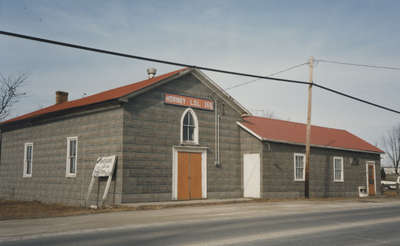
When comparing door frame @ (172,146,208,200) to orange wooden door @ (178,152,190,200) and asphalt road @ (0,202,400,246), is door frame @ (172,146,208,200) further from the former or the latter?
asphalt road @ (0,202,400,246)

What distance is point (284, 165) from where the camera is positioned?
24062 millimetres

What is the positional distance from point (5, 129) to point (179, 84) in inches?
566

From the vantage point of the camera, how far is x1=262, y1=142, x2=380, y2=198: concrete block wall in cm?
2315

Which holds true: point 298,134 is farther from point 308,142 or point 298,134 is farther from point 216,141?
point 216,141

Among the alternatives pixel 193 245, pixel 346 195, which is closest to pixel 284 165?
pixel 346 195

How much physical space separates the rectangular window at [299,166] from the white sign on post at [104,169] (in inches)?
463

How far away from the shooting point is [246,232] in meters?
9.91

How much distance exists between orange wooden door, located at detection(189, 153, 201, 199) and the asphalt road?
25.4 ft

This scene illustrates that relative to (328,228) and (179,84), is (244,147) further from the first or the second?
(328,228)

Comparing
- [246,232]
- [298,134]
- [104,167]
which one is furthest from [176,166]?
[246,232]

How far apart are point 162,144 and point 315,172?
11.6 meters

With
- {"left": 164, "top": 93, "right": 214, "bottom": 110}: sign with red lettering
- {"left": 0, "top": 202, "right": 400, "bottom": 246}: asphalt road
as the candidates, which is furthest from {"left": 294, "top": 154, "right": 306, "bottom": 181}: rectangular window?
{"left": 0, "top": 202, "right": 400, "bottom": 246}: asphalt road

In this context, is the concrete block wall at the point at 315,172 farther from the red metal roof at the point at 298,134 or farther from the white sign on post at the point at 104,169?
the white sign on post at the point at 104,169

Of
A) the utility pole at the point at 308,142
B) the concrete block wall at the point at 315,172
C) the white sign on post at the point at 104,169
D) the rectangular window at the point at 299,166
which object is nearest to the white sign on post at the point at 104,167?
the white sign on post at the point at 104,169
